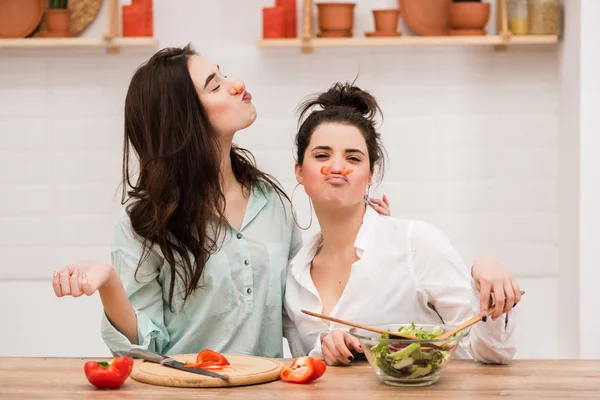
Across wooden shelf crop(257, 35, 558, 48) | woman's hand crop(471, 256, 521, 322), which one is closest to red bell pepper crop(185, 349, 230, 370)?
woman's hand crop(471, 256, 521, 322)

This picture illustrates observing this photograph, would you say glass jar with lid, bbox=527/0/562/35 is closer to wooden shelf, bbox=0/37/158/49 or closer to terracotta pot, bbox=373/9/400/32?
terracotta pot, bbox=373/9/400/32

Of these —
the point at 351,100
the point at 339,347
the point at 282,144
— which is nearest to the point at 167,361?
the point at 339,347

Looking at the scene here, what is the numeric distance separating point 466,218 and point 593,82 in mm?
838

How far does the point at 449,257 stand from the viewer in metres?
2.41

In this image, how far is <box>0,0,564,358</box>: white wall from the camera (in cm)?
403

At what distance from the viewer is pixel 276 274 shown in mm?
2660

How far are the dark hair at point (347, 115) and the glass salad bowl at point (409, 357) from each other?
2.64 feet

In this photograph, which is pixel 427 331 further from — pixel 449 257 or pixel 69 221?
pixel 69 221

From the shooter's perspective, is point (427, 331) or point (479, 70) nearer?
point (427, 331)

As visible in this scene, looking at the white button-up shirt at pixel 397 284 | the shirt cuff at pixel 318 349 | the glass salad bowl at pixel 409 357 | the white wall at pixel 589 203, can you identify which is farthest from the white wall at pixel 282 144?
the glass salad bowl at pixel 409 357

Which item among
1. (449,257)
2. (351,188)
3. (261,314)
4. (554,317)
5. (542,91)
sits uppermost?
(542,91)

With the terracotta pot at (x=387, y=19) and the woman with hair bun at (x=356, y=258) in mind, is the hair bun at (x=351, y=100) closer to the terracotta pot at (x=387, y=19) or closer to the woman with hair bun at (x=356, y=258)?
the woman with hair bun at (x=356, y=258)

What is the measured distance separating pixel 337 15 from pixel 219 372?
2205 millimetres

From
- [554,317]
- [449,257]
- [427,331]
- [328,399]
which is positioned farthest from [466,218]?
[328,399]
